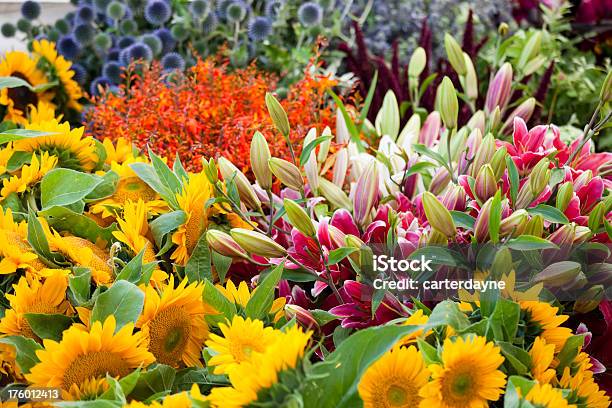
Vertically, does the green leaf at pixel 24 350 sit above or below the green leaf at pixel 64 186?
below

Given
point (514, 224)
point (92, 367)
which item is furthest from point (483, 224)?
point (92, 367)

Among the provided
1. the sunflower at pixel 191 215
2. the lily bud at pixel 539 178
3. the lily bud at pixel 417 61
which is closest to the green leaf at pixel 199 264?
the sunflower at pixel 191 215

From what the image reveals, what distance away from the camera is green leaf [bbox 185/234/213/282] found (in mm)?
476

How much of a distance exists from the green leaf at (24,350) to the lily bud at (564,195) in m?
0.32

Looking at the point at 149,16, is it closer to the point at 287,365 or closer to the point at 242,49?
the point at 242,49

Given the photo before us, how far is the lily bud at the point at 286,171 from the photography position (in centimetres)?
47

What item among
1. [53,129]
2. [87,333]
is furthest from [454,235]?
[53,129]

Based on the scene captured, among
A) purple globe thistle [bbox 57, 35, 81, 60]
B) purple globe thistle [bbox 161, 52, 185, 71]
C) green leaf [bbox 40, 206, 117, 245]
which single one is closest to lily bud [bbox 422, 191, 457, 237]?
green leaf [bbox 40, 206, 117, 245]

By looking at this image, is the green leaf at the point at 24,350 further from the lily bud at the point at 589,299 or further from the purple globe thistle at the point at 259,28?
the purple globe thistle at the point at 259,28

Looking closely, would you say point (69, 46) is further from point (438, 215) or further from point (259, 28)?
point (438, 215)

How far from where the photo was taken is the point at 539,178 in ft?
1.44

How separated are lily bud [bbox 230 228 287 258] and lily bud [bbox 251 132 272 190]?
0.17 ft

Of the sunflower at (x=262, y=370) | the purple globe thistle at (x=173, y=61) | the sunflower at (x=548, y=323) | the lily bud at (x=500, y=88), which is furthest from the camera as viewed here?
the purple globe thistle at (x=173, y=61)

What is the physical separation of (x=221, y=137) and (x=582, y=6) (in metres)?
0.85
